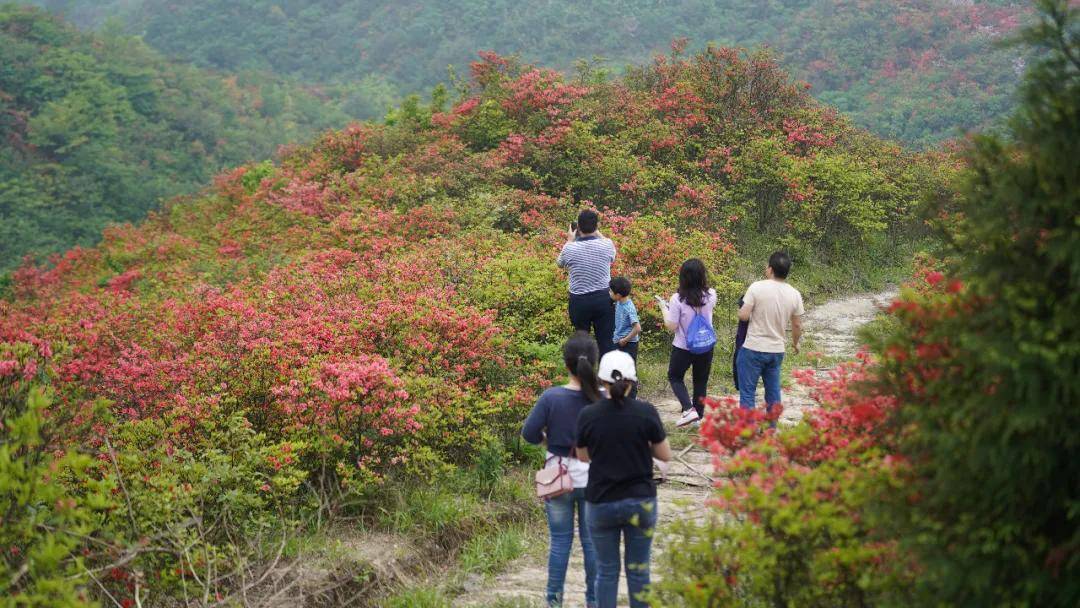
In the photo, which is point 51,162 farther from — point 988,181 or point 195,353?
point 988,181

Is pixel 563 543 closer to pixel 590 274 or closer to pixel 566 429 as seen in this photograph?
pixel 566 429

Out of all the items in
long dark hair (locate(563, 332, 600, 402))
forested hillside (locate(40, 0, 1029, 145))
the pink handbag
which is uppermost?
forested hillside (locate(40, 0, 1029, 145))

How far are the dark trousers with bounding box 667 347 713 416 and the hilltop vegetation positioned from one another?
122 centimetres

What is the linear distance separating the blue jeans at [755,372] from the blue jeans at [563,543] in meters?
2.53

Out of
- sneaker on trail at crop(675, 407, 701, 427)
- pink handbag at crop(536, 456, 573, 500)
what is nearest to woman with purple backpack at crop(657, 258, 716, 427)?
sneaker on trail at crop(675, 407, 701, 427)

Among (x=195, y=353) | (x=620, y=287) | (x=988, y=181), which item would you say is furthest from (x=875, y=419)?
(x=195, y=353)

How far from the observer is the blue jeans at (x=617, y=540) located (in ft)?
14.6

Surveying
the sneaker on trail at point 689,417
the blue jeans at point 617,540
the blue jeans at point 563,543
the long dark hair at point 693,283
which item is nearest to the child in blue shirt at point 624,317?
the long dark hair at point 693,283

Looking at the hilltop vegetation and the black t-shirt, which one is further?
the hilltop vegetation

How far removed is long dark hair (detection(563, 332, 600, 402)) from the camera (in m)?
4.87

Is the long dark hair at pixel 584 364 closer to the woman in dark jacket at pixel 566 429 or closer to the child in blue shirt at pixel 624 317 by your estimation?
the woman in dark jacket at pixel 566 429

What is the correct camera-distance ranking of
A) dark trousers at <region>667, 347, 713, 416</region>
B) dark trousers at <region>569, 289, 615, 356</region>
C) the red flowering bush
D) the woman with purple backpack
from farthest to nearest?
dark trousers at <region>569, 289, 615, 356</region>, dark trousers at <region>667, 347, 713, 416</region>, the woman with purple backpack, the red flowering bush

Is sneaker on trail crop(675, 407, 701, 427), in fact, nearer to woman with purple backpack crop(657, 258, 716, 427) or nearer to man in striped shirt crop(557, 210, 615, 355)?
woman with purple backpack crop(657, 258, 716, 427)

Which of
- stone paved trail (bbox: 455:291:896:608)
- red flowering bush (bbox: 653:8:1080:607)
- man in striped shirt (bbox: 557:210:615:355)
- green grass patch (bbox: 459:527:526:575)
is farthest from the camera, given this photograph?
man in striped shirt (bbox: 557:210:615:355)
